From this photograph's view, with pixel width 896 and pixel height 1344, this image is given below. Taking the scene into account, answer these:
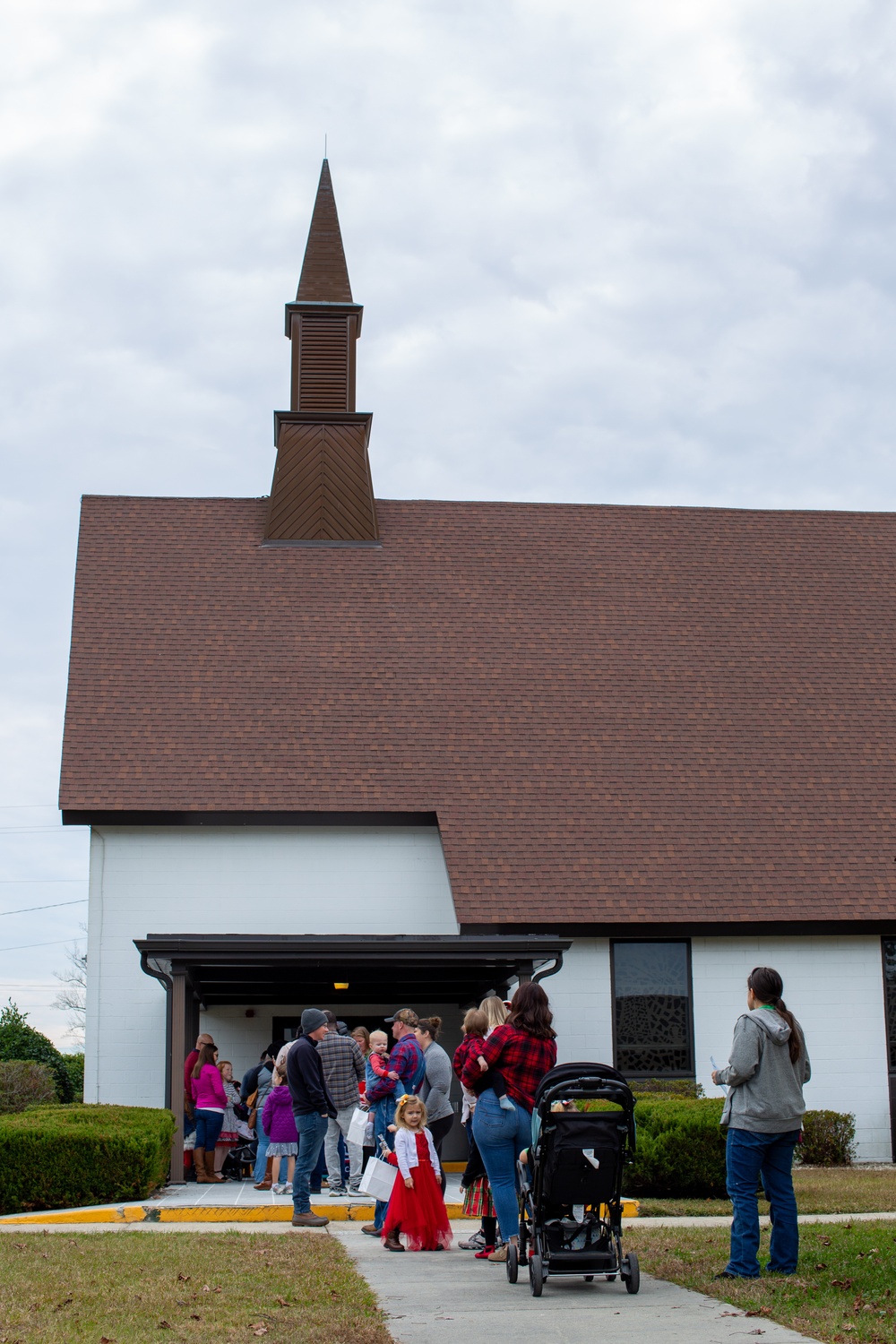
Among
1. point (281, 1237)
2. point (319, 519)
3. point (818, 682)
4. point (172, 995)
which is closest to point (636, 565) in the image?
point (818, 682)

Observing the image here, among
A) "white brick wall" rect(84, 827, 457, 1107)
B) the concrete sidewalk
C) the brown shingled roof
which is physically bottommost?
the concrete sidewalk

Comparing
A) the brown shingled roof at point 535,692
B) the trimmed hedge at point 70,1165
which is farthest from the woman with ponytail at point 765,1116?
the brown shingled roof at point 535,692

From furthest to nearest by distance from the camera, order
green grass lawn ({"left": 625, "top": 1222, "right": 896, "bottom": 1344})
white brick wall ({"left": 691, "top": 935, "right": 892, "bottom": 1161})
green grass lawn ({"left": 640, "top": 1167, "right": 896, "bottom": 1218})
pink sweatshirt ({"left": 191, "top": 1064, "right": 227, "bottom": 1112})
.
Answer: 1. white brick wall ({"left": 691, "top": 935, "right": 892, "bottom": 1161})
2. pink sweatshirt ({"left": 191, "top": 1064, "right": 227, "bottom": 1112})
3. green grass lawn ({"left": 640, "top": 1167, "right": 896, "bottom": 1218})
4. green grass lawn ({"left": 625, "top": 1222, "right": 896, "bottom": 1344})

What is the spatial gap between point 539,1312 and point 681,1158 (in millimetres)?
6850

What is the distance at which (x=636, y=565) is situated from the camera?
81.6 ft

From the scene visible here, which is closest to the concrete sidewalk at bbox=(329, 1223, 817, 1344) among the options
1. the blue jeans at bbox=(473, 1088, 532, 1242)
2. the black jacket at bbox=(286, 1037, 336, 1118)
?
the blue jeans at bbox=(473, 1088, 532, 1242)

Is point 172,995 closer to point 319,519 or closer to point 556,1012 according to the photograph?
point 556,1012

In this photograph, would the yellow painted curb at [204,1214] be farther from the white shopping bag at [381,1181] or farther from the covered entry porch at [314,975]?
the covered entry porch at [314,975]

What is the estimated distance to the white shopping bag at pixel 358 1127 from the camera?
38.2ft

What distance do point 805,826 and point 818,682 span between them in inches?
128

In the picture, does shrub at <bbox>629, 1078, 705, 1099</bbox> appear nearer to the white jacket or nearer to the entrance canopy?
the entrance canopy

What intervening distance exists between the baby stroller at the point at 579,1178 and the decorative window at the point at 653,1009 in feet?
36.7

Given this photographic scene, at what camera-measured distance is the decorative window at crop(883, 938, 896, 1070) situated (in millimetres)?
19719

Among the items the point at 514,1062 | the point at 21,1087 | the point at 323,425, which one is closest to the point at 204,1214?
the point at 514,1062
